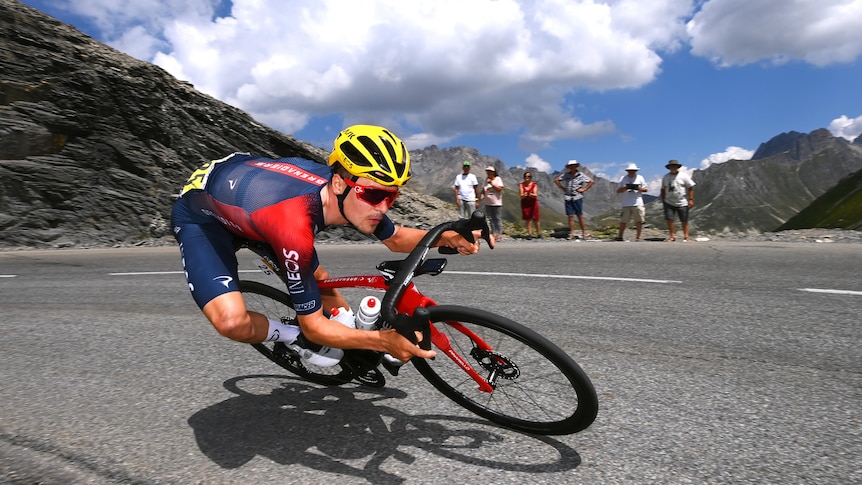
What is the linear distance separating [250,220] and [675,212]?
1128 centimetres

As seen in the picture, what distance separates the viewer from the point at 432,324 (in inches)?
110

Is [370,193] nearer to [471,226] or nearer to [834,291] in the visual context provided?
[471,226]

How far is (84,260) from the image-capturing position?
39.0 feet

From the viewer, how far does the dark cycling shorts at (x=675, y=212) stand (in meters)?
11.7

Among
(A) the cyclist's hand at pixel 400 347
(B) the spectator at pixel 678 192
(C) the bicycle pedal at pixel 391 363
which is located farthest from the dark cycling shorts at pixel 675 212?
(A) the cyclist's hand at pixel 400 347

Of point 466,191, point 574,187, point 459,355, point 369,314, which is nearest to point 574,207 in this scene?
point 574,187

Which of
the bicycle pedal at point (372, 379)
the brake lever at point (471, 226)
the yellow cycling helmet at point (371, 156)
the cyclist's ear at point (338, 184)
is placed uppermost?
the yellow cycling helmet at point (371, 156)

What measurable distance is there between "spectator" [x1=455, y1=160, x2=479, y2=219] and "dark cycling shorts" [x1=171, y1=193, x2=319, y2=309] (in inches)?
397

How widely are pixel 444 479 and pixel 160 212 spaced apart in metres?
16.6

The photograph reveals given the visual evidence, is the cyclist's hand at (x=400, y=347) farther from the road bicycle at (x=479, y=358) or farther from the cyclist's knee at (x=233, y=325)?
the cyclist's knee at (x=233, y=325)

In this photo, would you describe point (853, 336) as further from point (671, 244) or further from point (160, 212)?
point (160, 212)

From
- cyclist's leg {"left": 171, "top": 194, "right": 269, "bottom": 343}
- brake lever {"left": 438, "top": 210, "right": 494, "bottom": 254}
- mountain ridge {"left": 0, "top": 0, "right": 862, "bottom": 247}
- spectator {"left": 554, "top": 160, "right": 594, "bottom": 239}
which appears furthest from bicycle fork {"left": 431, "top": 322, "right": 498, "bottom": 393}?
mountain ridge {"left": 0, "top": 0, "right": 862, "bottom": 247}

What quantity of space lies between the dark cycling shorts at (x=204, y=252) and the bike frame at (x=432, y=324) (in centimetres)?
29

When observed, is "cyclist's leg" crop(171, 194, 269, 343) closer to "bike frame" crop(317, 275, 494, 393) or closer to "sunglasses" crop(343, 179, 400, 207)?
"bike frame" crop(317, 275, 494, 393)
